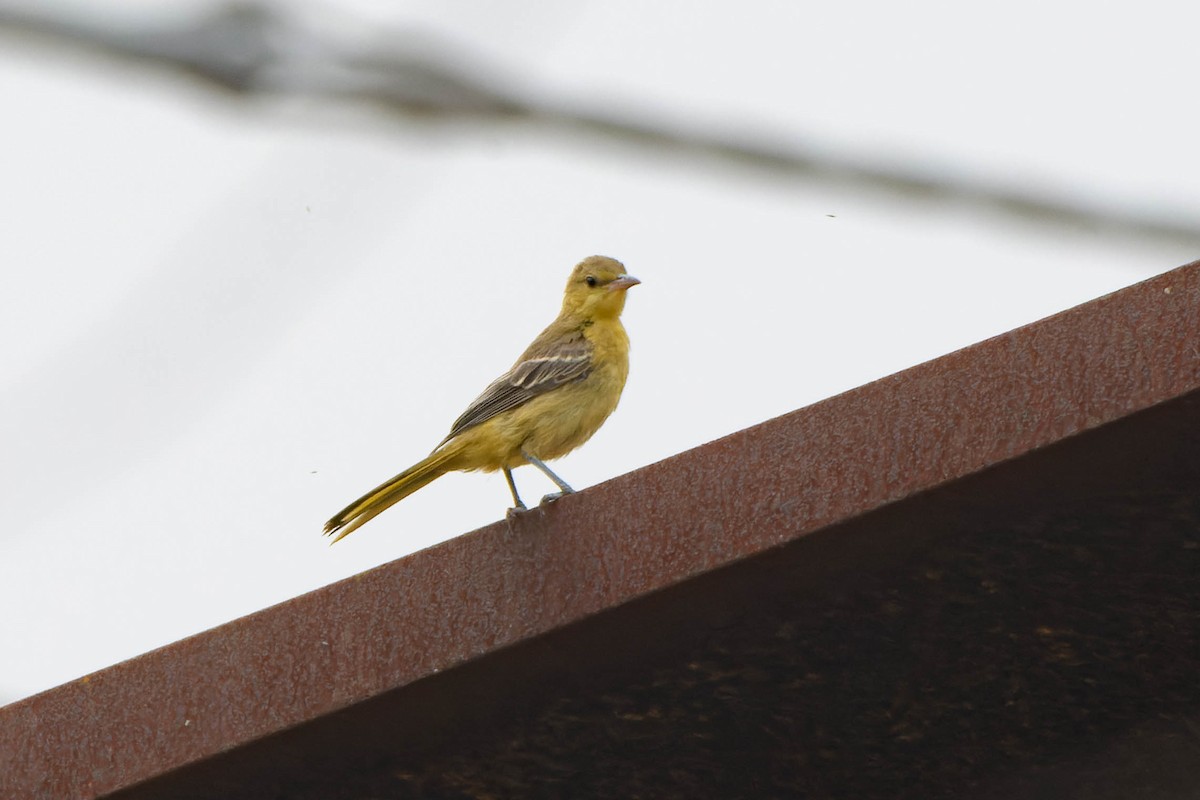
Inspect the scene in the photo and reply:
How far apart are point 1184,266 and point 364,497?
3.25m

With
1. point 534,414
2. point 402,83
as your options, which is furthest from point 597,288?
point 402,83

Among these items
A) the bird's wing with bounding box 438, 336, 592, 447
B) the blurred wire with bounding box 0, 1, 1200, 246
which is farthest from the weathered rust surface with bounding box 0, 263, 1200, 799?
the bird's wing with bounding box 438, 336, 592, 447

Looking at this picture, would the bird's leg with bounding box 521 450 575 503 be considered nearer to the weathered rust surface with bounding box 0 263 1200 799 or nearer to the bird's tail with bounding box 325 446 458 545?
the bird's tail with bounding box 325 446 458 545

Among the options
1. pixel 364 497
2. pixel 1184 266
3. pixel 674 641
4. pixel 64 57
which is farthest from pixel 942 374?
pixel 364 497

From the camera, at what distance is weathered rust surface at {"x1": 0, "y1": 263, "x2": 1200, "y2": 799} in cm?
301

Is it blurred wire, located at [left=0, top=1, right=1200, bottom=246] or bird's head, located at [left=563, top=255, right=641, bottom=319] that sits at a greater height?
bird's head, located at [left=563, top=255, right=641, bottom=319]

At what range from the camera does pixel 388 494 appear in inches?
223

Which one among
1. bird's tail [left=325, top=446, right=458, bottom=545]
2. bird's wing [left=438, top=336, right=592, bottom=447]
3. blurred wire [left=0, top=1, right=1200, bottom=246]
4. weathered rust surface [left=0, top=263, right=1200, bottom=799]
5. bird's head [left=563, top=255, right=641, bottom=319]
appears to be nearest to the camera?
blurred wire [left=0, top=1, right=1200, bottom=246]

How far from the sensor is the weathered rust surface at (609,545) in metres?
3.01

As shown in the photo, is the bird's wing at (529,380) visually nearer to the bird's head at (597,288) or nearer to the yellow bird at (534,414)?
the yellow bird at (534,414)

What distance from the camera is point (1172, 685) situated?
343 cm

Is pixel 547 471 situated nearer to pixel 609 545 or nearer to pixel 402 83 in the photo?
pixel 609 545

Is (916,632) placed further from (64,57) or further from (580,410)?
(580,410)

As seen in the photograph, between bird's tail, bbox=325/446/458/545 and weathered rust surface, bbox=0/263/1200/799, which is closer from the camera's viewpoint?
weathered rust surface, bbox=0/263/1200/799
